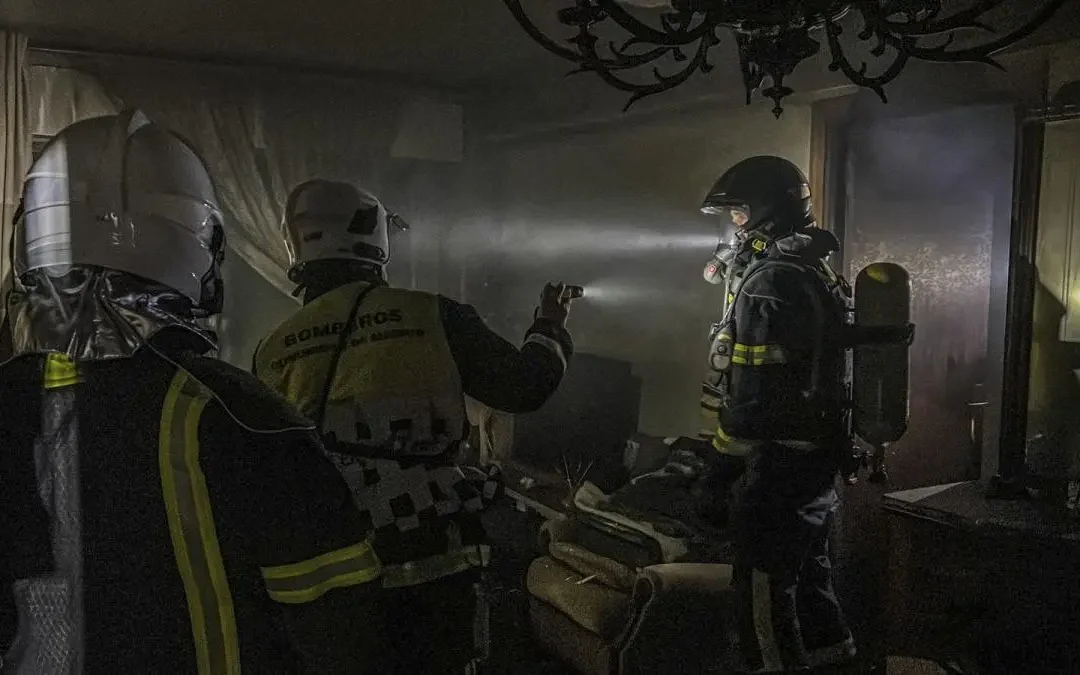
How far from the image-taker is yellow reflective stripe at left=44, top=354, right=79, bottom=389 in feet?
2.21

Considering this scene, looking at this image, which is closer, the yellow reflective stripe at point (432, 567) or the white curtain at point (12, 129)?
the yellow reflective stripe at point (432, 567)

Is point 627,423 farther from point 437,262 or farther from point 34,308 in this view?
point 34,308

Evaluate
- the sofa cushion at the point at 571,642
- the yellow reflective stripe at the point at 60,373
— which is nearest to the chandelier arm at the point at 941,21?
the yellow reflective stripe at the point at 60,373

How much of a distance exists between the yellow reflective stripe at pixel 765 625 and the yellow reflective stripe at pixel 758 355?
38 cm

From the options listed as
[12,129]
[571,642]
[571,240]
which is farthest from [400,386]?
[12,129]

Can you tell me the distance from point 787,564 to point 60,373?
121 cm

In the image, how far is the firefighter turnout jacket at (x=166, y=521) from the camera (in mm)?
665

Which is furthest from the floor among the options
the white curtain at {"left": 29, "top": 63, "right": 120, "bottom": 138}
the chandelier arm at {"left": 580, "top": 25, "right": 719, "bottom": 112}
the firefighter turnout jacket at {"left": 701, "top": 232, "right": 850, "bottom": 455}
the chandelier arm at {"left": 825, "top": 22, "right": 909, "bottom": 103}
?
the white curtain at {"left": 29, "top": 63, "right": 120, "bottom": 138}

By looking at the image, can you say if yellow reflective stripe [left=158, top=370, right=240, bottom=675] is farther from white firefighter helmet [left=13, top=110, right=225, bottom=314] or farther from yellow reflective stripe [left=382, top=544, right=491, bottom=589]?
yellow reflective stripe [left=382, top=544, right=491, bottom=589]

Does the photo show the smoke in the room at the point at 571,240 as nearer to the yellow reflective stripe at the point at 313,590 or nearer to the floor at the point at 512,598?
the floor at the point at 512,598

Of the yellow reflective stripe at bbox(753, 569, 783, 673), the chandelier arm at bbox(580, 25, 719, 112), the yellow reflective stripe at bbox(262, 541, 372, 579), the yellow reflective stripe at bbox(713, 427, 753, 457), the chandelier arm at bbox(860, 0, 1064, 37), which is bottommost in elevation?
the yellow reflective stripe at bbox(753, 569, 783, 673)

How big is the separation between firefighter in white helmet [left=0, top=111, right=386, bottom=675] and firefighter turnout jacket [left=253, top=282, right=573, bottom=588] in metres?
0.41

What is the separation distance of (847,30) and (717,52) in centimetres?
23

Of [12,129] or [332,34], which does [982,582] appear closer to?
[332,34]
